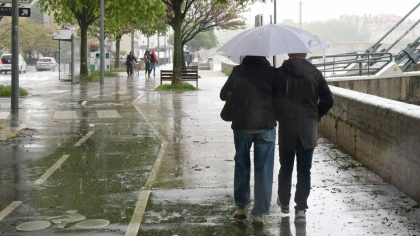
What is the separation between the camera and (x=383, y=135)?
304 inches

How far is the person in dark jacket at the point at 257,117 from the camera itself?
224 inches

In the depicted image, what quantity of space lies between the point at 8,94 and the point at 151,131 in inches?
441

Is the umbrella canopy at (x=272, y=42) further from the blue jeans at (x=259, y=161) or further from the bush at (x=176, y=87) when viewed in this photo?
the bush at (x=176, y=87)

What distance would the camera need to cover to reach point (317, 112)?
5.87m

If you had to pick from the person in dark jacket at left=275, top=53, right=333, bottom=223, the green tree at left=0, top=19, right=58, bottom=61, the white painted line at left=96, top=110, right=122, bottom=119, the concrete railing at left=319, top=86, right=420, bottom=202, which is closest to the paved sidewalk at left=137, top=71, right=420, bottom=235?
the concrete railing at left=319, top=86, right=420, bottom=202

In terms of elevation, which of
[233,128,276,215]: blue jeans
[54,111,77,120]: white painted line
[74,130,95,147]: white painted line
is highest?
[233,128,276,215]: blue jeans

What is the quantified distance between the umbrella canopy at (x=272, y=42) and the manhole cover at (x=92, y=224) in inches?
80.0

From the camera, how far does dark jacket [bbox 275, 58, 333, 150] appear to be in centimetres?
576

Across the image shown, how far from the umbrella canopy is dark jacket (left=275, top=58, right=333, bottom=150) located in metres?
0.17

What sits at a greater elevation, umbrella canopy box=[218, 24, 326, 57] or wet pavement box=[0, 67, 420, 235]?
umbrella canopy box=[218, 24, 326, 57]

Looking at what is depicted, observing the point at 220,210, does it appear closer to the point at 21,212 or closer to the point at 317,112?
the point at 317,112

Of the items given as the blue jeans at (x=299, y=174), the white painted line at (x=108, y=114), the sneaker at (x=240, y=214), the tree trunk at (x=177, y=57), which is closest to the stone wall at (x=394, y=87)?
the tree trunk at (x=177, y=57)

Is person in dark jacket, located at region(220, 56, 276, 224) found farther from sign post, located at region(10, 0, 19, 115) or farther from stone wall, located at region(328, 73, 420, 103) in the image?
stone wall, located at region(328, 73, 420, 103)

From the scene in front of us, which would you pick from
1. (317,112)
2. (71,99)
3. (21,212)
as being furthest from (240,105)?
(71,99)
